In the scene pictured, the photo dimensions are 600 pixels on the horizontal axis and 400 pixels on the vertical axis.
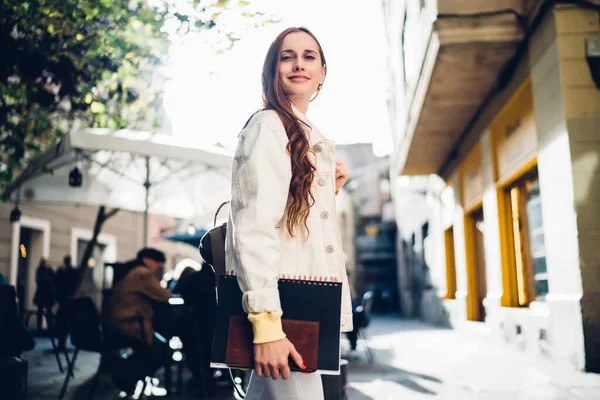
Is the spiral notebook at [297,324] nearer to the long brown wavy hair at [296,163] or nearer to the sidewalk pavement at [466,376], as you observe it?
the long brown wavy hair at [296,163]

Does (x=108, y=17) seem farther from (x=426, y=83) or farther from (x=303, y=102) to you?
(x=303, y=102)

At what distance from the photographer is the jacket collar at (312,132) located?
1877 mm

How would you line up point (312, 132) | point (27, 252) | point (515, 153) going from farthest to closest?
point (27, 252) → point (515, 153) → point (312, 132)

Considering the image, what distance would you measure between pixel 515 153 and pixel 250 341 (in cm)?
754

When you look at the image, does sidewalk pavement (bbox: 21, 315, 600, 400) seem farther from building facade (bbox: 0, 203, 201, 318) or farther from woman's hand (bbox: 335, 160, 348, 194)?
building facade (bbox: 0, 203, 201, 318)

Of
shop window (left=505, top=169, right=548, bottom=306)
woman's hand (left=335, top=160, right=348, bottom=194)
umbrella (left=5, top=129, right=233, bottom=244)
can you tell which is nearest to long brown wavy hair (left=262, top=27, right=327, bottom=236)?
woman's hand (left=335, top=160, right=348, bottom=194)

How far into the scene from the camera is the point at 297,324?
64.9 inches

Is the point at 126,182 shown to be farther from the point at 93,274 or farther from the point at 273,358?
the point at 93,274

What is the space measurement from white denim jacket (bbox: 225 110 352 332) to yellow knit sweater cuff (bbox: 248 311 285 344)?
0.6 inches

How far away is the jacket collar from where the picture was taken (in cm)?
188

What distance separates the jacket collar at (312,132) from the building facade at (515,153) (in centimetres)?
465

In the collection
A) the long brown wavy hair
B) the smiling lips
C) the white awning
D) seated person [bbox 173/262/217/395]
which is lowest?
seated person [bbox 173/262/217/395]

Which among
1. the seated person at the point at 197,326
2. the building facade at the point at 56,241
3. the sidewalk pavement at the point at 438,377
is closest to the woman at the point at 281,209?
the seated person at the point at 197,326

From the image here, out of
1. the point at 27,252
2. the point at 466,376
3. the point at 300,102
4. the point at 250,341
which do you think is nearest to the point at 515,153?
the point at 466,376
